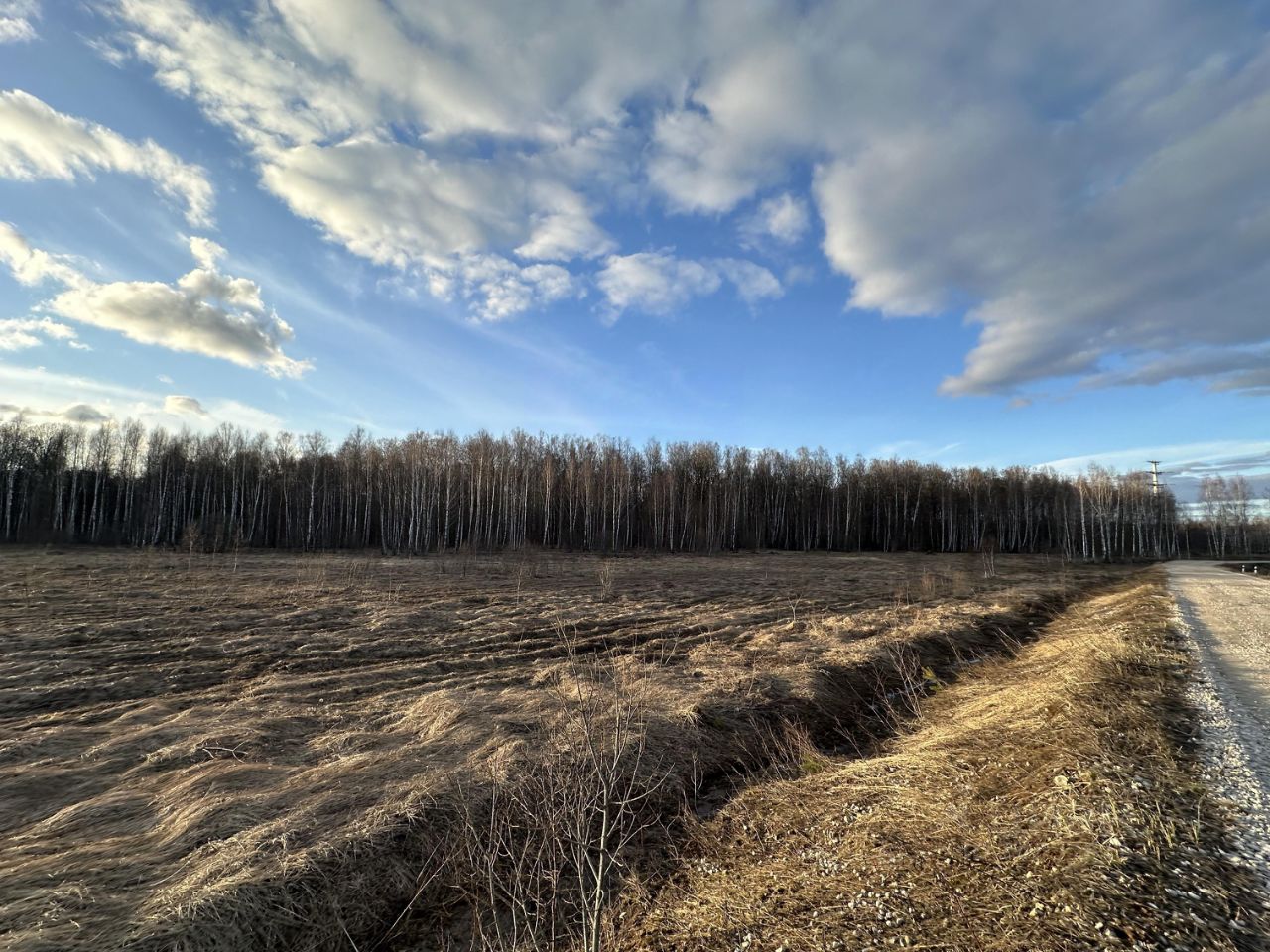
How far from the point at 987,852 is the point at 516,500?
55867 mm

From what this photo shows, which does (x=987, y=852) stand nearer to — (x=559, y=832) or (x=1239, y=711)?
(x=559, y=832)

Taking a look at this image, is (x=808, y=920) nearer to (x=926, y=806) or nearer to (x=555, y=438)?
(x=926, y=806)

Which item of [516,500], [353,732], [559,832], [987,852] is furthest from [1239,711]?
[516,500]

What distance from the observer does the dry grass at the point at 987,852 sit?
3805mm

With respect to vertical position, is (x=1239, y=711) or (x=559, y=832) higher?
(x=1239, y=711)

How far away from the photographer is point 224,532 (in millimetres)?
42781

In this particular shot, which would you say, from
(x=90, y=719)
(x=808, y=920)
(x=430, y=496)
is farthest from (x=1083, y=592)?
(x=430, y=496)

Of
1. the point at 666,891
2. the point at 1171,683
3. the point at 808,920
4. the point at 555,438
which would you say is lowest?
the point at 666,891

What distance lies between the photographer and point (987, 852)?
4.68m

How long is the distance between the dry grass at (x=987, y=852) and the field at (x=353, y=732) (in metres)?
0.91

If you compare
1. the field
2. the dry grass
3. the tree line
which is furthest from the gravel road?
A: the tree line

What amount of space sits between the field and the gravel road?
4.04 m

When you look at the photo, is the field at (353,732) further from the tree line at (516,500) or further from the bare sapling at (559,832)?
the tree line at (516,500)

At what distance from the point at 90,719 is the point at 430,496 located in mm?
47513
